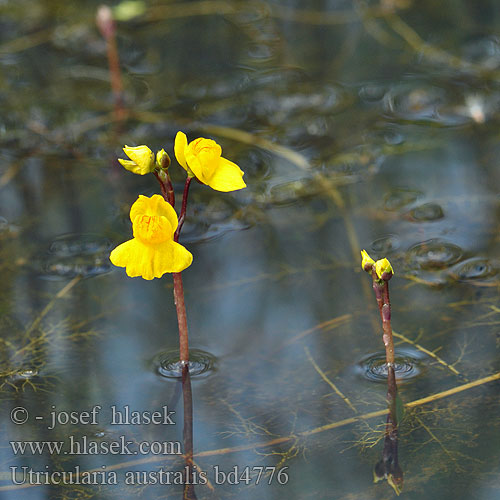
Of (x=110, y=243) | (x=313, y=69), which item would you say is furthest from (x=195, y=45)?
(x=110, y=243)

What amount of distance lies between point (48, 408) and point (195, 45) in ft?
6.40

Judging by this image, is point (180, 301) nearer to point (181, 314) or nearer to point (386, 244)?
point (181, 314)

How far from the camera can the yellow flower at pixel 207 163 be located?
4.83 feet

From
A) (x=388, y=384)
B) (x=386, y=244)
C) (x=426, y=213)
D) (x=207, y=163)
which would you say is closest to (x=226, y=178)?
(x=207, y=163)

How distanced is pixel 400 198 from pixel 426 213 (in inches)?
4.1

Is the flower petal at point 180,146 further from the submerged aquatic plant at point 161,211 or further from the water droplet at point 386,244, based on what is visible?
the water droplet at point 386,244

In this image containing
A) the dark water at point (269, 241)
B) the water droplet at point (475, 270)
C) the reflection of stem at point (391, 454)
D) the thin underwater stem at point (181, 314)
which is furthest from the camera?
the water droplet at point (475, 270)

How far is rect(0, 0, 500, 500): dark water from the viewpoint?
4.82 ft

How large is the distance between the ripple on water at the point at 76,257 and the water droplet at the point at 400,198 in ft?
2.74

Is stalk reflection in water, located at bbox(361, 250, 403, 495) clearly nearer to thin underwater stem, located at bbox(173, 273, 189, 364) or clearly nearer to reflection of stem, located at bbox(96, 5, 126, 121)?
thin underwater stem, located at bbox(173, 273, 189, 364)

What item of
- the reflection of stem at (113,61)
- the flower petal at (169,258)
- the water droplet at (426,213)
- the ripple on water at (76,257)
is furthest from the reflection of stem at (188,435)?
the reflection of stem at (113,61)

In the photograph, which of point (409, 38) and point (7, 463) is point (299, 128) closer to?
point (409, 38)

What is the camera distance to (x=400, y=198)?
2.24 m

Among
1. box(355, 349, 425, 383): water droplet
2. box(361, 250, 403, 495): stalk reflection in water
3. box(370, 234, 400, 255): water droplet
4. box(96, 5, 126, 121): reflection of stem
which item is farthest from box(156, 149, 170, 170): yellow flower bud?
box(96, 5, 126, 121): reflection of stem
